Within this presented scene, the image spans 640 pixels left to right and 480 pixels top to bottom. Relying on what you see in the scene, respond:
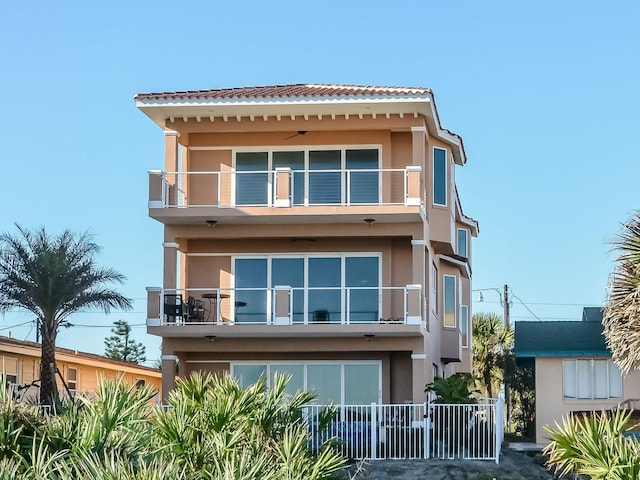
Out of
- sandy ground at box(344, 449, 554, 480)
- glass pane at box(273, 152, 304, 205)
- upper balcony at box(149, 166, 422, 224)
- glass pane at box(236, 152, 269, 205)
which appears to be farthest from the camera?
glass pane at box(236, 152, 269, 205)

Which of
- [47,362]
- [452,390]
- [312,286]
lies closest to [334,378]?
[312,286]

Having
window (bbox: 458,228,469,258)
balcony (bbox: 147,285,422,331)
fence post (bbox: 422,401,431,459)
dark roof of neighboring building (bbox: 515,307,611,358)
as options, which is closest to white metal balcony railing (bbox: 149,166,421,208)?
balcony (bbox: 147,285,422,331)

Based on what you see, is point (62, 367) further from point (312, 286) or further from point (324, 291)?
point (324, 291)

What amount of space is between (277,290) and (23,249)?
830 cm

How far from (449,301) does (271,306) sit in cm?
828

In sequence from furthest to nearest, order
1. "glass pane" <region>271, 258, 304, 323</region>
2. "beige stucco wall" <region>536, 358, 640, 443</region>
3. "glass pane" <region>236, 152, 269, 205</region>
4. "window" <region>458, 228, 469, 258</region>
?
"window" <region>458, 228, 469, 258</region> → "beige stucco wall" <region>536, 358, 640, 443</region> → "glass pane" <region>236, 152, 269, 205</region> → "glass pane" <region>271, 258, 304, 323</region>

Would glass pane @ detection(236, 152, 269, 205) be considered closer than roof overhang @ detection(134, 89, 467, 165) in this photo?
No

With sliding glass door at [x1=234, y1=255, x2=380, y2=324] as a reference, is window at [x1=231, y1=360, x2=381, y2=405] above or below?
below

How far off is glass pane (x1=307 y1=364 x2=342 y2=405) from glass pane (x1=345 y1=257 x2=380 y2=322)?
1683 mm

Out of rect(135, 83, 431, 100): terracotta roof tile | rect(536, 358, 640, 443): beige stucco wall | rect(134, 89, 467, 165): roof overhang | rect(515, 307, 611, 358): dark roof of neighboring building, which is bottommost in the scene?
rect(536, 358, 640, 443): beige stucco wall

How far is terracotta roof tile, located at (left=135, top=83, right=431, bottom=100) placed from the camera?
Result: 30.5 m

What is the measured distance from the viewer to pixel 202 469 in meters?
17.7

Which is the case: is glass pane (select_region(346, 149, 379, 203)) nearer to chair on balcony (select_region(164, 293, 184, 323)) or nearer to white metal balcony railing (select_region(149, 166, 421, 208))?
white metal balcony railing (select_region(149, 166, 421, 208))

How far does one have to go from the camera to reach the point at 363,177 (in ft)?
105
